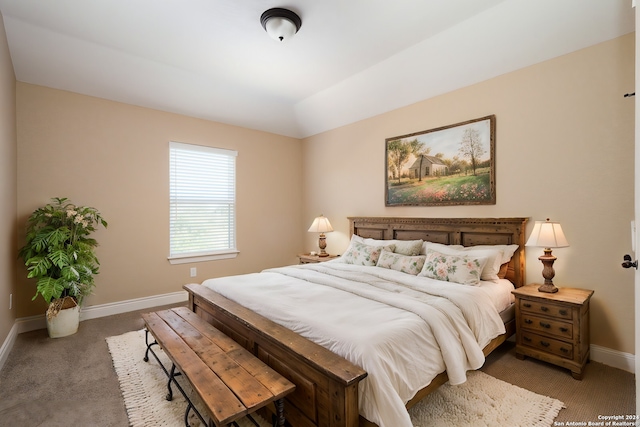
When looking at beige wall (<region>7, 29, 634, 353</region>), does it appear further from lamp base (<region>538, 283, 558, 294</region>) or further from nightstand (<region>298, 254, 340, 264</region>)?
nightstand (<region>298, 254, 340, 264</region>)

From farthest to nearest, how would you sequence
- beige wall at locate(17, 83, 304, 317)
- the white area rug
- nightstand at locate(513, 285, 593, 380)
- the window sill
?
the window sill → beige wall at locate(17, 83, 304, 317) → nightstand at locate(513, 285, 593, 380) → the white area rug

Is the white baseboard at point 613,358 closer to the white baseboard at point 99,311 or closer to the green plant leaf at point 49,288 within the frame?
the white baseboard at point 99,311

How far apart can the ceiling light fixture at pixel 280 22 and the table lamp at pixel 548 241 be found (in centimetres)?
274

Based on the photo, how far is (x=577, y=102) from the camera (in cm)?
263

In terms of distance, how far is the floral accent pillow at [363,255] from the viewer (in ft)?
11.3

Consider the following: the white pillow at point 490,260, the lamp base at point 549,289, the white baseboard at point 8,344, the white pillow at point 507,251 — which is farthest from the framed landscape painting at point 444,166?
the white baseboard at point 8,344

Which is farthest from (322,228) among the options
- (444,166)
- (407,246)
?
(444,166)

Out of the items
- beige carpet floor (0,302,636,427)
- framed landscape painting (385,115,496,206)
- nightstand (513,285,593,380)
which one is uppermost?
framed landscape painting (385,115,496,206)

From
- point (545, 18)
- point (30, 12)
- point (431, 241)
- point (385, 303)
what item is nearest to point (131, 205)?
point (30, 12)

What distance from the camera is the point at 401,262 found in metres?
3.14

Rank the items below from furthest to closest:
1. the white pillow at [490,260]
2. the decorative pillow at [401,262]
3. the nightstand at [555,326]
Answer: the decorative pillow at [401,262] → the white pillow at [490,260] → the nightstand at [555,326]

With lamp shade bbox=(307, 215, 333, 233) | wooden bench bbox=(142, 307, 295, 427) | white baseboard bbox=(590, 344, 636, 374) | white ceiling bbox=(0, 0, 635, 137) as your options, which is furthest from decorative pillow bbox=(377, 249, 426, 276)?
white ceiling bbox=(0, 0, 635, 137)

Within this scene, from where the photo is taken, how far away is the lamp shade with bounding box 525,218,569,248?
2.47m

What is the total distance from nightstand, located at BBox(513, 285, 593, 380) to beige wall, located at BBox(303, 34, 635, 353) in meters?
0.23
